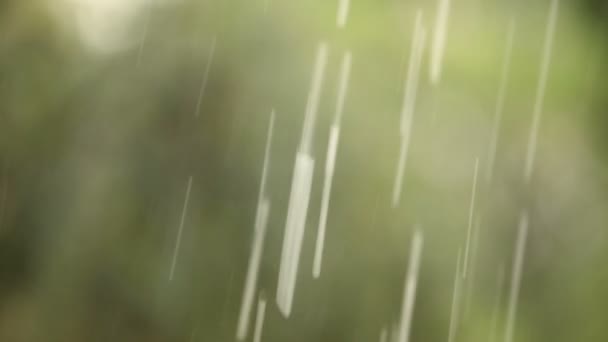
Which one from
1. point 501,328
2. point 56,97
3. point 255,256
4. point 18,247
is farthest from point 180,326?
point 501,328

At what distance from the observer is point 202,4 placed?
1.12 metres

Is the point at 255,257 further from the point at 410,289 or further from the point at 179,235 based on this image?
the point at 410,289

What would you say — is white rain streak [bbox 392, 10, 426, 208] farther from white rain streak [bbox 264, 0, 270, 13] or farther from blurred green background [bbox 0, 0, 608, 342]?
white rain streak [bbox 264, 0, 270, 13]

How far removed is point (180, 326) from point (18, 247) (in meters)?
0.26

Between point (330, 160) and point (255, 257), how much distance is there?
0.64ft

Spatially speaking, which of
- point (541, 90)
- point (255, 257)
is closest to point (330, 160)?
point (255, 257)

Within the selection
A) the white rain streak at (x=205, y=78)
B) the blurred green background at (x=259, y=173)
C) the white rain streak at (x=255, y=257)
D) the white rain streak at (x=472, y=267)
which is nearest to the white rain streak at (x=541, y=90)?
the blurred green background at (x=259, y=173)

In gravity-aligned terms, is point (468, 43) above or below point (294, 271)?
above

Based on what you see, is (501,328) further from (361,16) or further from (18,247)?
(18,247)

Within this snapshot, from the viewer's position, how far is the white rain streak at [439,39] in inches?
46.1

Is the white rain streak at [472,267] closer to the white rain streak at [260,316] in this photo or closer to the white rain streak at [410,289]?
the white rain streak at [410,289]

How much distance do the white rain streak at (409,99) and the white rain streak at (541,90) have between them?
213mm

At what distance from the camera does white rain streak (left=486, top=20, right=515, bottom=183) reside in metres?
1.16

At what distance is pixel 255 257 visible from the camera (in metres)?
1.05
